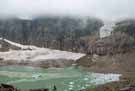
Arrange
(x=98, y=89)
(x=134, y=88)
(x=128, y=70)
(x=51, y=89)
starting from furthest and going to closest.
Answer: (x=128, y=70) < (x=51, y=89) < (x=98, y=89) < (x=134, y=88)

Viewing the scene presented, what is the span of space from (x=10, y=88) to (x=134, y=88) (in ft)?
105

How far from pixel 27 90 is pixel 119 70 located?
95539 mm

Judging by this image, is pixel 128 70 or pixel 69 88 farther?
pixel 128 70

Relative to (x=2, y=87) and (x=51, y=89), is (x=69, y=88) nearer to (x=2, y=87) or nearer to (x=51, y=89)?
(x=51, y=89)

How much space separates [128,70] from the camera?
623 ft

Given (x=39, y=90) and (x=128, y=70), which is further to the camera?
(x=128, y=70)

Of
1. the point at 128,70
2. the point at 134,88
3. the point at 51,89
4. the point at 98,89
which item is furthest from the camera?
the point at 128,70

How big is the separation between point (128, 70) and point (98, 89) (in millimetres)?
88346

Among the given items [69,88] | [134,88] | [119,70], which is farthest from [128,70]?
[134,88]

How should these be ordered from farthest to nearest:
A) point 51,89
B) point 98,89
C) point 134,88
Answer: point 51,89
point 98,89
point 134,88

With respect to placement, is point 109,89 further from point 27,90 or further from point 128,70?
point 128,70

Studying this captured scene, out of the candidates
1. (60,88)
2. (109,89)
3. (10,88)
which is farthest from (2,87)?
Result: (109,89)

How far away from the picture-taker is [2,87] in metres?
102

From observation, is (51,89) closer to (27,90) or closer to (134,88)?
(27,90)
